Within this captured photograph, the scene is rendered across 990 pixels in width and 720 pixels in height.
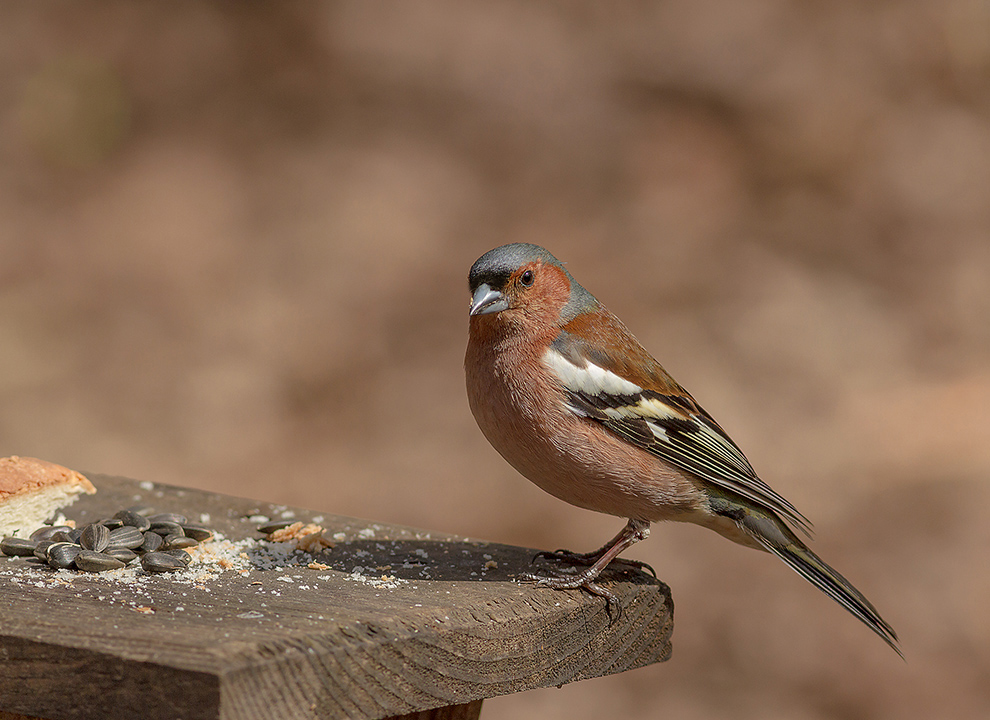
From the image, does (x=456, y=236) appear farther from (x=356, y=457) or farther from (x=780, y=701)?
(x=780, y=701)

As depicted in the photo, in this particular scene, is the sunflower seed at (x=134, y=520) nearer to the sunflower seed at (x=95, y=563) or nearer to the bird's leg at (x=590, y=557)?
the sunflower seed at (x=95, y=563)

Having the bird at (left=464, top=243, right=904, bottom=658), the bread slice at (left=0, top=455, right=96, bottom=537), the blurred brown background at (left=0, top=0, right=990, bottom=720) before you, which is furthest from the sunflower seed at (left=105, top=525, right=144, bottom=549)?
the blurred brown background at (left=0, top=0, right=990, bottom=720)

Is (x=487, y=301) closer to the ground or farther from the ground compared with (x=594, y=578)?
farther from the ground

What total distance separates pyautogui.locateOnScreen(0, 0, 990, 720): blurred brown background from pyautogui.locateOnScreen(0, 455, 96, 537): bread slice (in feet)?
13.7

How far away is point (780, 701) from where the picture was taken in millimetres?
7238

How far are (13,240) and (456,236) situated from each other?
414 centimetres

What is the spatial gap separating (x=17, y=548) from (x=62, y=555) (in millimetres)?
241

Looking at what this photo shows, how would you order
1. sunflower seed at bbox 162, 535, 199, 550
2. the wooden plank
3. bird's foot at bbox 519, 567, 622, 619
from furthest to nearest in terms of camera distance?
sunflower seed at bbox 162, 535, 199, 550 → bird's foot at bbox 519, 567, 622, 619 → the wooden plank

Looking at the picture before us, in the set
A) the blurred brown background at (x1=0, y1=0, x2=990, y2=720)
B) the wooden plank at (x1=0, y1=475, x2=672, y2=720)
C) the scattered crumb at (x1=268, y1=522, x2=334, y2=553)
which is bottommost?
the wooden plank at (x1=0, y1=475, x2=672, y2=720)

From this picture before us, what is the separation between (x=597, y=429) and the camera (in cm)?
391

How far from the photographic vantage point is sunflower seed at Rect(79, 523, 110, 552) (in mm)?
3485

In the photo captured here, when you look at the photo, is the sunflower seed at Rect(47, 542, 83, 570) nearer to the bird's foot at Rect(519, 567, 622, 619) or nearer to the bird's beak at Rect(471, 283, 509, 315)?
the bird's foot at Rect(519, 567, 622, 619)

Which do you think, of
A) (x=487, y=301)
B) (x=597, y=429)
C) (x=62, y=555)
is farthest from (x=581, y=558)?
(x=62, y=555)

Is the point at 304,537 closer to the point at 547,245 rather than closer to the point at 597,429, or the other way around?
the point at 597,429
